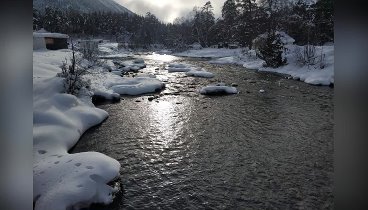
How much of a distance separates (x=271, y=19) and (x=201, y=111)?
3379 centimetres

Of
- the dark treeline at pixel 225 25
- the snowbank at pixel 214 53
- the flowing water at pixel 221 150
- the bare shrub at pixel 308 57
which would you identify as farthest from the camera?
the snowbank at pixel 214 53

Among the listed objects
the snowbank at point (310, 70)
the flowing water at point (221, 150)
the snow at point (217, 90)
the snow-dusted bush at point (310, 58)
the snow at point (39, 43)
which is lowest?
the flowing water at point (221, 150)

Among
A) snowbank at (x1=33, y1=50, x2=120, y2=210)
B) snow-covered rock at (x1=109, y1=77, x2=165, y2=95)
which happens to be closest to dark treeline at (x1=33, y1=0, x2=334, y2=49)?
snow-covered rock at (x1=109, y1=77, x2=165, y2=95)

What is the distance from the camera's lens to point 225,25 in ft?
222

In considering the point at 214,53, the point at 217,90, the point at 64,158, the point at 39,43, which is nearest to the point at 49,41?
the point at 39,43

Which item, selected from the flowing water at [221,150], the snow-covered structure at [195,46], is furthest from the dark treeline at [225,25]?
the flowing water at [221,150]

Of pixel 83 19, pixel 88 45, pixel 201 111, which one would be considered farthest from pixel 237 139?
pixel 83 19

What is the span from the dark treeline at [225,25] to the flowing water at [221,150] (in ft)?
61.7

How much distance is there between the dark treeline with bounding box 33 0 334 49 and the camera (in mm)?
38531

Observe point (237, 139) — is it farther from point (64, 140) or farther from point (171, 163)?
point (64, 140)

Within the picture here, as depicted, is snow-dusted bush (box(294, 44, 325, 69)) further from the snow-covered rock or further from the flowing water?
the snow-covered rock

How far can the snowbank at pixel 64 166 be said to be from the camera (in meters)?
6.17

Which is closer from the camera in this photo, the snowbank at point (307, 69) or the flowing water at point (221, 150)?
the flowing water at point (221, 150)

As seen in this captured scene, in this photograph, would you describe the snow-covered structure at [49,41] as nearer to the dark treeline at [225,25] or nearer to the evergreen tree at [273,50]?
the dark treeline at [225,25]
